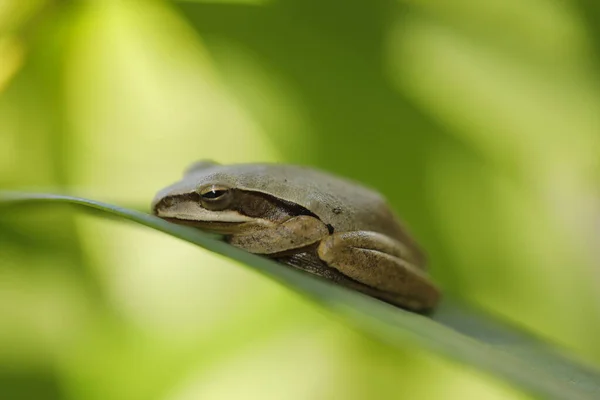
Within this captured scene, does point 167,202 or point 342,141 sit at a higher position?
point 342,141

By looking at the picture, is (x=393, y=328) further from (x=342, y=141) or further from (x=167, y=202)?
(x=342, y=141)

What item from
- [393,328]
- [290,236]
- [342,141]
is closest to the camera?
Answer: [393,328]

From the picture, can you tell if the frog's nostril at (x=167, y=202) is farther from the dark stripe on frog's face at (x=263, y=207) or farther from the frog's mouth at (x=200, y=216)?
the dark stripe on frog's face at (x=263, y=207)

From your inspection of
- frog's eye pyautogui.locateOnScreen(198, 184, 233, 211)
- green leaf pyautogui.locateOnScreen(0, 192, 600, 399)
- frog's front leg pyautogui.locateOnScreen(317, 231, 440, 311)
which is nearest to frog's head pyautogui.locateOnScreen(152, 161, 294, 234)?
frog's eye pyautogui.locateOnScreen(198, 184, 233, 211)

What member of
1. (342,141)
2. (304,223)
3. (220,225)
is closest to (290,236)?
(304,223)

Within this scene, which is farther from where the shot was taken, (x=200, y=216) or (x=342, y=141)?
(x=342, y=141)

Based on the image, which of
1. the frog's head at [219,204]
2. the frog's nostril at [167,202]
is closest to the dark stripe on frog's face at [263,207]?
the frog's head at [219,204]

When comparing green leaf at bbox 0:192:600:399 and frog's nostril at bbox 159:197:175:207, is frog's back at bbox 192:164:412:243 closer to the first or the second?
frog's nostril at bbox 159:197:175:207

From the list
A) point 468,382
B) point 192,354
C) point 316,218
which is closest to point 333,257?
point 316,218
